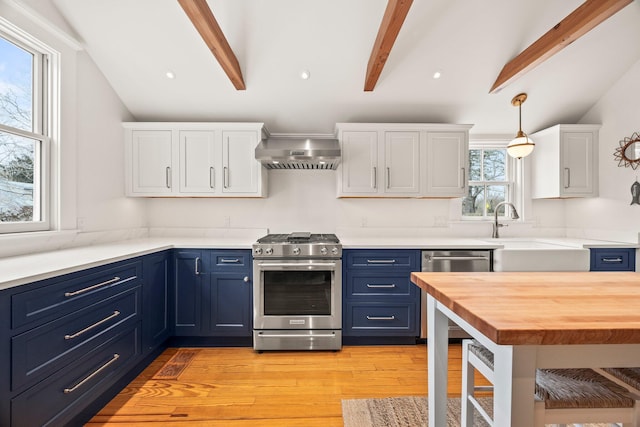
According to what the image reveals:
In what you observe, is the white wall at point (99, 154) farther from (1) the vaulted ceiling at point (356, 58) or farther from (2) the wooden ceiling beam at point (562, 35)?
(2) the wooden ceiling beam at point (562, 35)

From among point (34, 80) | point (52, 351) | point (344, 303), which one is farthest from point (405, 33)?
point (52, 351)

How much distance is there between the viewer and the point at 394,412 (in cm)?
198

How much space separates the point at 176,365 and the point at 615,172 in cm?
452

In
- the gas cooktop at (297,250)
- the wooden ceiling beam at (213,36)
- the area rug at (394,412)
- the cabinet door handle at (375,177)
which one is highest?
the wooden ceiling beam at (213,36)

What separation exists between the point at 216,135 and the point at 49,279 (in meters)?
2.01

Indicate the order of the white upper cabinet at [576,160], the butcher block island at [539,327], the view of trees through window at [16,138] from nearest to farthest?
the butcher block island at [539,327] → the view of trees through window at [16,138] → the white upper cabinet at [576,160]

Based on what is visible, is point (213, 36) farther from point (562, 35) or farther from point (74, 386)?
point (562, 35)

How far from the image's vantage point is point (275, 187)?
11.9ft

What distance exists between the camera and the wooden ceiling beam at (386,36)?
6.79 feet

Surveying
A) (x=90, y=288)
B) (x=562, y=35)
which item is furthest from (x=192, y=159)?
(x=562, y=35)

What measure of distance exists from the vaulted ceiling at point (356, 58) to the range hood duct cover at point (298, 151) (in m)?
0.43

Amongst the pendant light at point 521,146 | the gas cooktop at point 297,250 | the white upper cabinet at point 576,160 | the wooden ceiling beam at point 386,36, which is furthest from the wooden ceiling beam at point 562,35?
the gas cooktop at point 297,250

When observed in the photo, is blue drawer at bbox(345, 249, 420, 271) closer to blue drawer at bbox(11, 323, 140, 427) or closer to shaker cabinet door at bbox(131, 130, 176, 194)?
blue drawer at bbox(11, 323, 140, 427)

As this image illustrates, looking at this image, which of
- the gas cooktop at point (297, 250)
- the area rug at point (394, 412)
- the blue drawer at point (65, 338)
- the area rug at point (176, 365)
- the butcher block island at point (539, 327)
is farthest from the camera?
the gas cooktop at point (297, 250)
